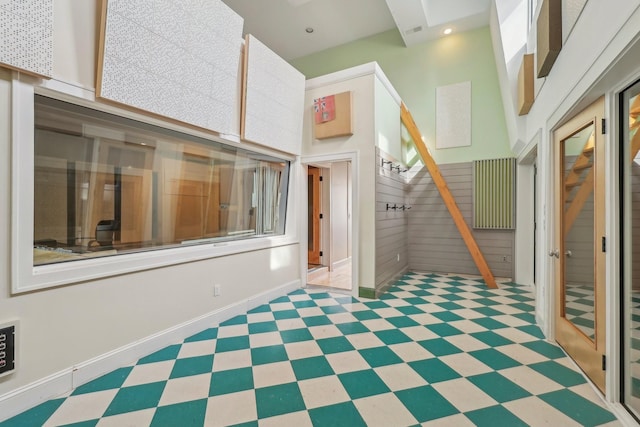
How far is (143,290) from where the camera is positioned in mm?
2307

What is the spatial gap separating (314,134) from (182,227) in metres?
2.36

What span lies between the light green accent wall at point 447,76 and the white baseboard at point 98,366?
4885mm

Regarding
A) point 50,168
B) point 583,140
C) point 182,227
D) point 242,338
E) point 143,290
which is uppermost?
point 583,140

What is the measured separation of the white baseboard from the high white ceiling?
17.4ft

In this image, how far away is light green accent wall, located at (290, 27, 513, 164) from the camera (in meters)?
4.99

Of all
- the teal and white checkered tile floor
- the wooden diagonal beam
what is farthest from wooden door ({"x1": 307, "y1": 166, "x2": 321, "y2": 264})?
the teal and white checkered tile floor

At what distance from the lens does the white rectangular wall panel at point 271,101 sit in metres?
3.11

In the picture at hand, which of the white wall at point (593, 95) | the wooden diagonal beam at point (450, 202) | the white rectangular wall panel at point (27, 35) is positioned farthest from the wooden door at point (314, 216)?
the white rectangular wall panel at point (27, 35)

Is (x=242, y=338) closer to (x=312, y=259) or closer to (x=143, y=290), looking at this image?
(x=143, y=290)

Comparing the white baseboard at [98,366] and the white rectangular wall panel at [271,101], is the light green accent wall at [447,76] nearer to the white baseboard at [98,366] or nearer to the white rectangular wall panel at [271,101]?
the white rectangular wall panel at [271,101]

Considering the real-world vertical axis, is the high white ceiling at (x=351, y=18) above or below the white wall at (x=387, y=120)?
above

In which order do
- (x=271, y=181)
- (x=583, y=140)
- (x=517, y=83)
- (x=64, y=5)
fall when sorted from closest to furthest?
(x=64, y=5) → (x=583, y=140) → (x=517, y=83) → (x=271, y=181)

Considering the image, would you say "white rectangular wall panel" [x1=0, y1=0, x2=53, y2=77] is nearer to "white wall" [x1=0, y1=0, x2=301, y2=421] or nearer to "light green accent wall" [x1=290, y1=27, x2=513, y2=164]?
"white wall" [x1=0, y1=0, x2=301, y2=421]

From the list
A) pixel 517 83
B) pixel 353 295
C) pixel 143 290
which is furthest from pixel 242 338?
pixel 517 83
